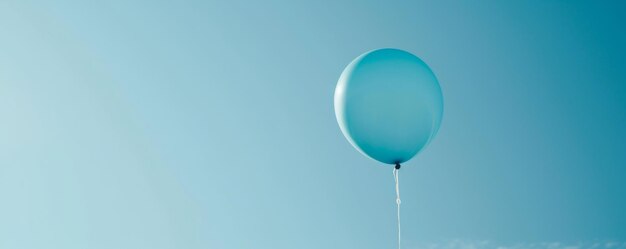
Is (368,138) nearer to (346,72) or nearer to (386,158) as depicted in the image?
(386,158)

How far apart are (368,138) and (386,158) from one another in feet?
1.23

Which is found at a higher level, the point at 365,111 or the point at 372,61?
the point at 372,61

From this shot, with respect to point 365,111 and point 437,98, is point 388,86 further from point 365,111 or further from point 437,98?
point 437,98

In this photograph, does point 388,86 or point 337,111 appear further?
point 337,111

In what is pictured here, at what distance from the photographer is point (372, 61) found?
6340 mm

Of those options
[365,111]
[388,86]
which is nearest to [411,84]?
[388,86]

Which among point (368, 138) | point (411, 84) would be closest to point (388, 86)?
point (411, 84)

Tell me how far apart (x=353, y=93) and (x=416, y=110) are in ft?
2.71

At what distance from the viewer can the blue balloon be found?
19.8 feet

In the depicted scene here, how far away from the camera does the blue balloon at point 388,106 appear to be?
6043mm

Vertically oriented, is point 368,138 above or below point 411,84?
below

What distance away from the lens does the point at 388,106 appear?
602cm

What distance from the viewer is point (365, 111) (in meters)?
6.06

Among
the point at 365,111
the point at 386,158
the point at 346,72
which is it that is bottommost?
the point at 386,158
